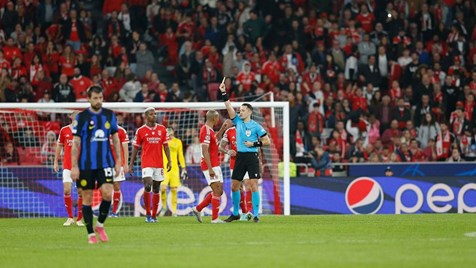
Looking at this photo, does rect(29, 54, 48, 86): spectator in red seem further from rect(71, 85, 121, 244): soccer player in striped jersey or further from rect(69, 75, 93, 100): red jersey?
rect(71, 85, 121, 244): soccer player in striped jersey

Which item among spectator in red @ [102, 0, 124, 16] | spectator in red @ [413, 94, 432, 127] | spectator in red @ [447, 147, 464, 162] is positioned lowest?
spectator in red @ [447, 147, 464, 162]

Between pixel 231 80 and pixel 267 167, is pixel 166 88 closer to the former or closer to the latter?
pixel 231 80

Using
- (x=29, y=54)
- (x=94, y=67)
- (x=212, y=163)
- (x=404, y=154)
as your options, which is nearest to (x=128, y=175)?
(x=94, y=67)

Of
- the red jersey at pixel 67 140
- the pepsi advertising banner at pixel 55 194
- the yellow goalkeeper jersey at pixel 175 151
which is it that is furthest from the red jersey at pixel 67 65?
the red jersey at pixel 67 140

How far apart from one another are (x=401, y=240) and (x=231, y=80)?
16353mm

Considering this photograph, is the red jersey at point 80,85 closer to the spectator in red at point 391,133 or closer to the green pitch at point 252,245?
the spectator in red at point 391,133

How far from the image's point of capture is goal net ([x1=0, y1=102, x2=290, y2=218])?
25.5 meters

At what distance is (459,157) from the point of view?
28953mm

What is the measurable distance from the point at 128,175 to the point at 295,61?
8286 mm

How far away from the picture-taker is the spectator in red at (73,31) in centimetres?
3156

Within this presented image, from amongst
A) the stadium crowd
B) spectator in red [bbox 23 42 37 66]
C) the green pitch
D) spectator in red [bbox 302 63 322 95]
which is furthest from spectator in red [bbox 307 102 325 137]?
the green pitch

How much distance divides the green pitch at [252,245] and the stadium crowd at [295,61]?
990cm

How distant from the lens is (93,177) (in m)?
15.1

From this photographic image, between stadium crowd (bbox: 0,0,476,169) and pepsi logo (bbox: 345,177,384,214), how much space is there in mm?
1382
